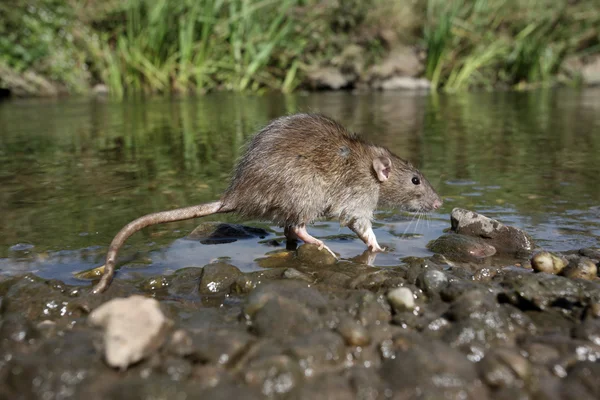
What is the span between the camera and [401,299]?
10.3 ft

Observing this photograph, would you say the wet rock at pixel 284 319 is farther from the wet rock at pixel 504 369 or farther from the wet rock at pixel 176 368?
the wet rock at pixel 504 369

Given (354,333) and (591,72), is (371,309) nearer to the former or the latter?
(354,333)

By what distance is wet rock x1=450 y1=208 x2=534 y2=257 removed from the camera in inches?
171

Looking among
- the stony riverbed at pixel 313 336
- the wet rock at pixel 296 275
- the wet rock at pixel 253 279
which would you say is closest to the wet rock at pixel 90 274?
the stony riverbed at pixel 313 336

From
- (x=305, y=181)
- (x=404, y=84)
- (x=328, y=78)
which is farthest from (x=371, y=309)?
(x=404, y=84)

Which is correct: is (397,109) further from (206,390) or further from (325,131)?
(206,390)

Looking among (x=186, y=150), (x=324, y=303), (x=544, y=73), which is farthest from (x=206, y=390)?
(x=544, y=73)

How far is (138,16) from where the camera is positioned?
17453mm

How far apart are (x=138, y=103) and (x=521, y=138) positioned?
9.89 m

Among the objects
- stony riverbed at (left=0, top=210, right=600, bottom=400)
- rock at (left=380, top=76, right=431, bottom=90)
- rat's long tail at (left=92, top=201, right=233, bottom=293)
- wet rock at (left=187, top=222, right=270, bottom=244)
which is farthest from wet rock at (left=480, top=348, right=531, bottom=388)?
rock at (left=380, top=76, right=431, bottom=90)

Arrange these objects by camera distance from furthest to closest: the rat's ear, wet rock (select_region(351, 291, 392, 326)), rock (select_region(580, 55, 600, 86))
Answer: rock (select_region(580, 55, 600, 86)) < the rat's ear < wet rock (select_region(351, 291, 392, 326))

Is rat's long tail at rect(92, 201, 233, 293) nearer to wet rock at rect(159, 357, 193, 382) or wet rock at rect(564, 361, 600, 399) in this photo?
wet rock at rect(159, 357, 193, 382)

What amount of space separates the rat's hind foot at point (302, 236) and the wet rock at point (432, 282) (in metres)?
0.99

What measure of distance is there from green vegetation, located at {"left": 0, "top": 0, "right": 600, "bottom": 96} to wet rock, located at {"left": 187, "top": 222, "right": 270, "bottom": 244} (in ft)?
42.6
